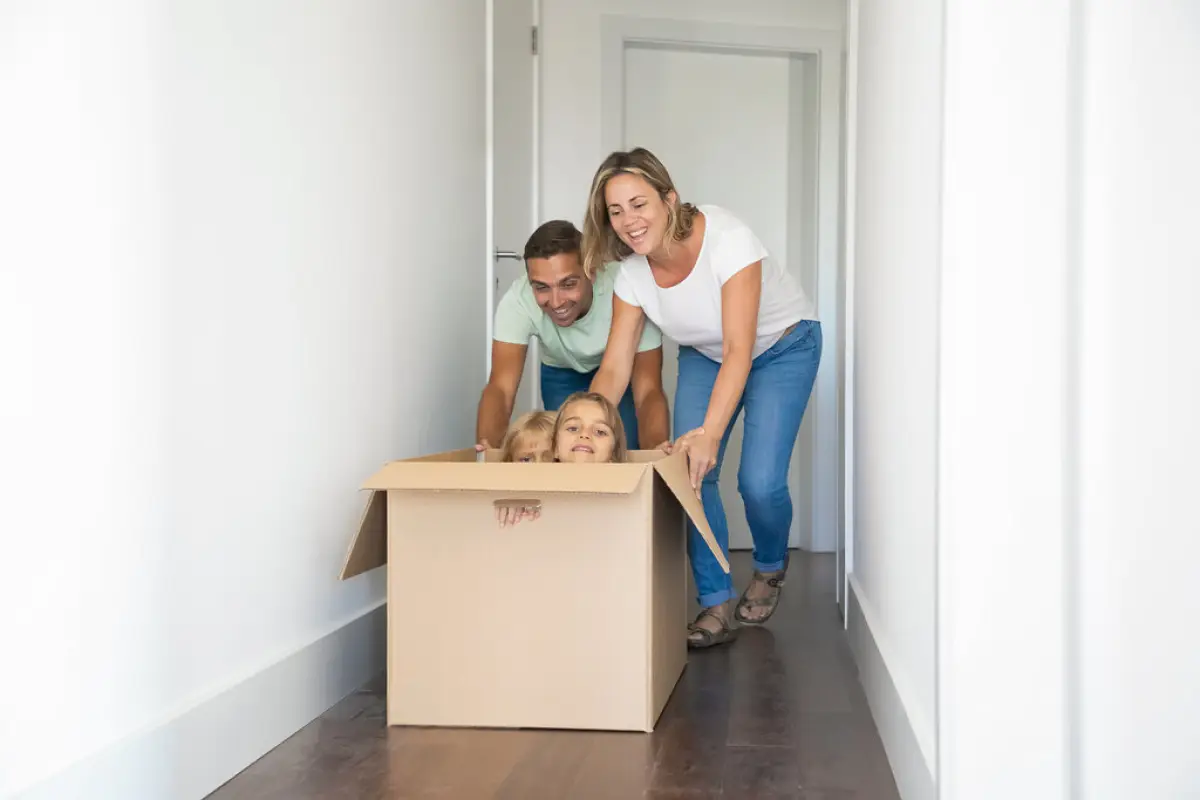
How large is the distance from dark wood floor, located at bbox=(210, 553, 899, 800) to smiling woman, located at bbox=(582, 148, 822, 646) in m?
0.44

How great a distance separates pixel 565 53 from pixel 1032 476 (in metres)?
3.01

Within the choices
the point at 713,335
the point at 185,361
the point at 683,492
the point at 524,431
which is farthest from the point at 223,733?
the point at 713,335

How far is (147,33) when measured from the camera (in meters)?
1.29

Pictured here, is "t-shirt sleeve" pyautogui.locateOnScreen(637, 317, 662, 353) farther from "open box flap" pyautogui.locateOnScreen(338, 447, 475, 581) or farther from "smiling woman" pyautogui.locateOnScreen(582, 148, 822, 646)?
"open box flap" pyautogui.locateOnScreen(338, 447, 475, 581)

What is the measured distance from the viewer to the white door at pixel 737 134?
12.8 ft

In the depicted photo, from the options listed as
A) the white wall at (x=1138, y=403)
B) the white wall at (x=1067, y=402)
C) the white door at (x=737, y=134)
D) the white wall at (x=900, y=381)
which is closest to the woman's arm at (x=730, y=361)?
the white wall at (x=900, y=381)

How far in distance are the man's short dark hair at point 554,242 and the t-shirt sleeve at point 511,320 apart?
0.16 m

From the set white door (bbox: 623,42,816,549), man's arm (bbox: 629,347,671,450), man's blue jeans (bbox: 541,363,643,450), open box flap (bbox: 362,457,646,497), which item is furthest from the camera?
white door (bbox: 623,42,816,549)

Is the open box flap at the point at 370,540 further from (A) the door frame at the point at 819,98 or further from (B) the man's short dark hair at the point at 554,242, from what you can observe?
(A) the door frame at the point at 819,98

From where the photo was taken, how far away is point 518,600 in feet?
5.63

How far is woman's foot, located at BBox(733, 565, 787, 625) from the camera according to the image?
2.59m

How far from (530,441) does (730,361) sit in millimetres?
429

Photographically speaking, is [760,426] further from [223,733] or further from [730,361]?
[223,733]

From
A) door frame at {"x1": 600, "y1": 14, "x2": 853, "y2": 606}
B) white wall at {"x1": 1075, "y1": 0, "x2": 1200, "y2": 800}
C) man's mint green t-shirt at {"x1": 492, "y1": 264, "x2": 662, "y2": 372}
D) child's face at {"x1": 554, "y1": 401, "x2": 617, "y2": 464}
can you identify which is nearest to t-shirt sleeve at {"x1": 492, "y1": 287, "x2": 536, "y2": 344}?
man's mint green t-shirt at {"x1": 492, "y1": 264, "x2": 662, "y2": 372}
